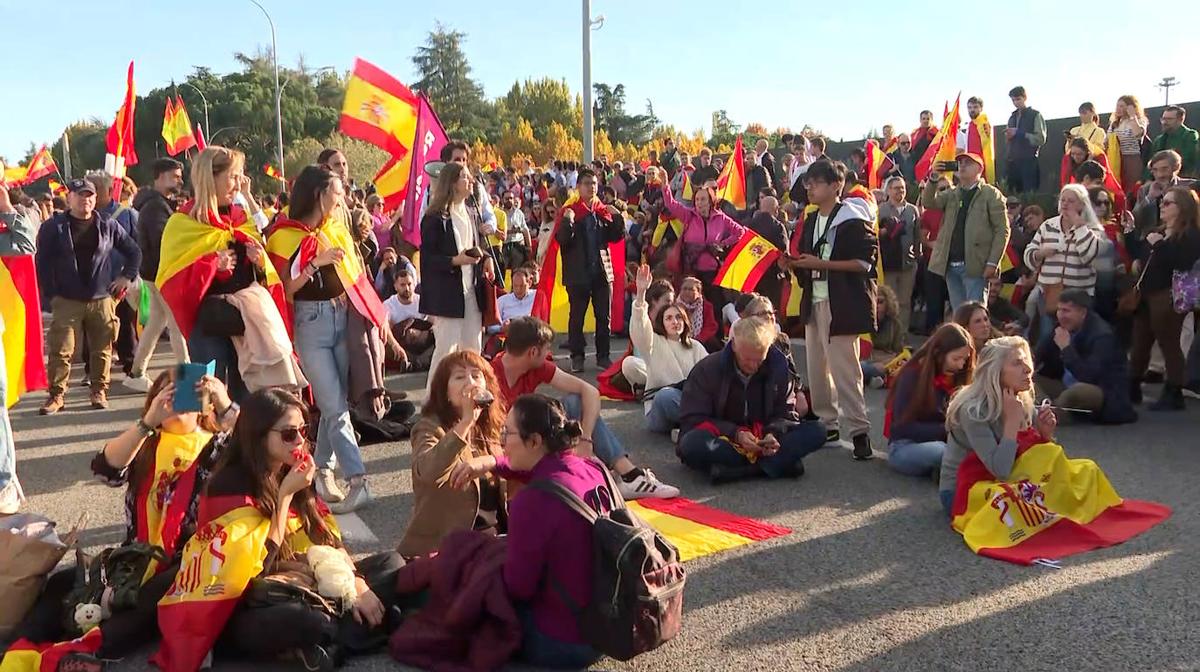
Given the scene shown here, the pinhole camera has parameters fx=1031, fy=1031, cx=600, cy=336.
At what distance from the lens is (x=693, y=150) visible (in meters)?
31.0

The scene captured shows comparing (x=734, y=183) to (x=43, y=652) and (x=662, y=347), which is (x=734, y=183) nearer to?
(x=662, y=347)

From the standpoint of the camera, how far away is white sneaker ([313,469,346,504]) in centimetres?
579

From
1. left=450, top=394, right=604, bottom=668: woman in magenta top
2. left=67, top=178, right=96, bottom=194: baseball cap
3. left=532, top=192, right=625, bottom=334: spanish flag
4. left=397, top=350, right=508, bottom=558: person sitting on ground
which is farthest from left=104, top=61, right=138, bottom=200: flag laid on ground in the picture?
left=450, top=394, right=604, bottom=668: woman in magenta top

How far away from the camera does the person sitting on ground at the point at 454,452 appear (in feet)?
14.8

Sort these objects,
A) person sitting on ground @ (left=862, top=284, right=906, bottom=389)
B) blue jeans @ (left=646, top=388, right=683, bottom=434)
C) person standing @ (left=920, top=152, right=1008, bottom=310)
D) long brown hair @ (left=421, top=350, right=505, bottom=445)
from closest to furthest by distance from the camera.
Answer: long brown hair @ (left=421, top=350, right=505, bottom=445), blue jeans @ (left=646, top=388, right=683, bottom=434), person standing @ (left=920, top=152, right=1008, bottom=310), person sitting on ground @ (left=862, top=284, right=906, bottom=389)

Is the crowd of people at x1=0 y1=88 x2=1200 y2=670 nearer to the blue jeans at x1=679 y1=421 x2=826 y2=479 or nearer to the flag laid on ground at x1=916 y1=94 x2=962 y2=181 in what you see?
the blue jeans at x1=679 y1=421 x2=826 y2=479

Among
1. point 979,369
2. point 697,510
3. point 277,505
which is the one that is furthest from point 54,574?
point 979,369

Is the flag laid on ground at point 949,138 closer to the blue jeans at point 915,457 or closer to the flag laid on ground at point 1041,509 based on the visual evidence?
the blue jeans at point 915,457

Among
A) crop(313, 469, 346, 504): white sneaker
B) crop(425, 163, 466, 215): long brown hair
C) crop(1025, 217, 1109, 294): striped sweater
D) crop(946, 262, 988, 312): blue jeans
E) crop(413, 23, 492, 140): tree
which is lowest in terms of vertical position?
crop(313, 469, 346, 504): white sneaker

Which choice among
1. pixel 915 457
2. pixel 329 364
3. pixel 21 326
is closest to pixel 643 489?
pixel 915 457

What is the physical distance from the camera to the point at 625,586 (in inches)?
133

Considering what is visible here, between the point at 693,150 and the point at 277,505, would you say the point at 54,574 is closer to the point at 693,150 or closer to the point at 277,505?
the point at 277,505

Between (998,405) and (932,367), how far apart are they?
952 mm

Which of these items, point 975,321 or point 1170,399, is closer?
point 975,321
